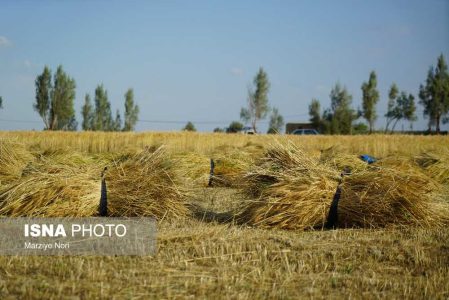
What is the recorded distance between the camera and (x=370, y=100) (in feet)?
200

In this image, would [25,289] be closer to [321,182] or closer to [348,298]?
[348,298]

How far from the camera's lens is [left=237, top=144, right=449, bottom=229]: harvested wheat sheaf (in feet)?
19.4

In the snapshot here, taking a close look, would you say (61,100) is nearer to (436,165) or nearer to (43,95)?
(43,95)

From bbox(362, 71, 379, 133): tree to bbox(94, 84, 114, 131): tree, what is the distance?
34.2 metres

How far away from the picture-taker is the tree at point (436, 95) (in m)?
58.2

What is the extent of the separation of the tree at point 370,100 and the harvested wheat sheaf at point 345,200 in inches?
2201

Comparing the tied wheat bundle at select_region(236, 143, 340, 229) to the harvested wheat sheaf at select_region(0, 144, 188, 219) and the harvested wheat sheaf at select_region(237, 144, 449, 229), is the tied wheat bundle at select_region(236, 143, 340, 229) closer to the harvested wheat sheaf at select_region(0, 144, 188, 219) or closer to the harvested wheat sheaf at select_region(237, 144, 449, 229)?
the harvested wheat sheaf at select_region(237, 144, 449, 229)

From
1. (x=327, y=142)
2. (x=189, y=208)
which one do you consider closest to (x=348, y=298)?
(x=189, y=208)

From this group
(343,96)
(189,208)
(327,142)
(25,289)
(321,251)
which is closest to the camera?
(25,289)

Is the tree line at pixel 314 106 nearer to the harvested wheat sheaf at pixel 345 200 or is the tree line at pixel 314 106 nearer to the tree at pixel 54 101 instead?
the tree at pixel 54 101

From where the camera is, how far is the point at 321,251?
462 cm

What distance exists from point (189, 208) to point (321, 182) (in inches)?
79.4

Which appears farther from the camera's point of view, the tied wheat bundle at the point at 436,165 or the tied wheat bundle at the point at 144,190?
the tied wheat bundle at the point at 436,165

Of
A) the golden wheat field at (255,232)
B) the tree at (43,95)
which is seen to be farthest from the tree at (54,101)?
the golden wheat field at (255,232)
